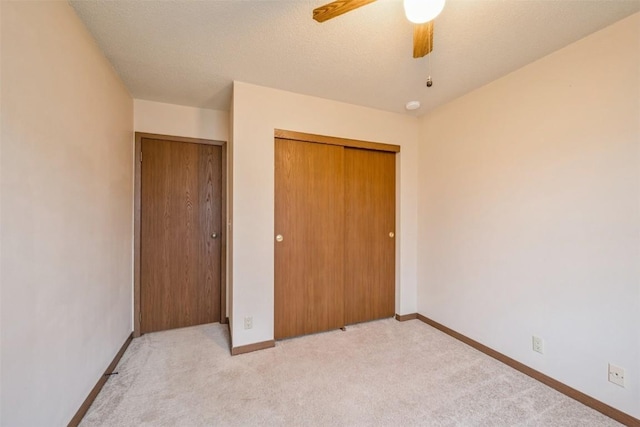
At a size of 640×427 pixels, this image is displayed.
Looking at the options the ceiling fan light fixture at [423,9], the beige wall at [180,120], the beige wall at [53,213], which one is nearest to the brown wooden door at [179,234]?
the beige wall at [180,120]

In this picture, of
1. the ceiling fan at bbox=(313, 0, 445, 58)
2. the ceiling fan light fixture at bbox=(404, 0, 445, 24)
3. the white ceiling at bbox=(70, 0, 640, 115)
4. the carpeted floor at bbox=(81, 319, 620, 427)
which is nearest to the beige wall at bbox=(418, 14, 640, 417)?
the white ceiling at bbox=(70, 0, 640, 115)

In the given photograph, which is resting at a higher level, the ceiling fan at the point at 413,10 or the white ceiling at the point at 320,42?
the white ceiling at the point at 320,42

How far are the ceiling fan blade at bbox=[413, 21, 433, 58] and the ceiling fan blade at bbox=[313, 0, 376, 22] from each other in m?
0.35

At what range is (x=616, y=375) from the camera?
1.57 meters

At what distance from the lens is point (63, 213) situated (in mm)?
1381

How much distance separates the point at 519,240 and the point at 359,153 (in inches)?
65.8

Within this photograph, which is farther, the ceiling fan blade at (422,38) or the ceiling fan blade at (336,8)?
the ceiling fan blade at (422,38)

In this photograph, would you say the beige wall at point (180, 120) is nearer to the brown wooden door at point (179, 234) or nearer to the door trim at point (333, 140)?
the brown wooden door at point (179, 234)

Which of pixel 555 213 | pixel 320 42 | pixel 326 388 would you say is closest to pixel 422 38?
pixel 320 42

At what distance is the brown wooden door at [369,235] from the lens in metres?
2.88

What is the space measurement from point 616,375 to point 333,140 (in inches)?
104

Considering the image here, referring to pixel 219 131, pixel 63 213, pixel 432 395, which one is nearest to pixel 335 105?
pixel 219 131

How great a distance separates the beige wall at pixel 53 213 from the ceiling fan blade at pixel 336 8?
1216 millimetres

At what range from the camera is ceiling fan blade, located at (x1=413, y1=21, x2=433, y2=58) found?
1326mm
